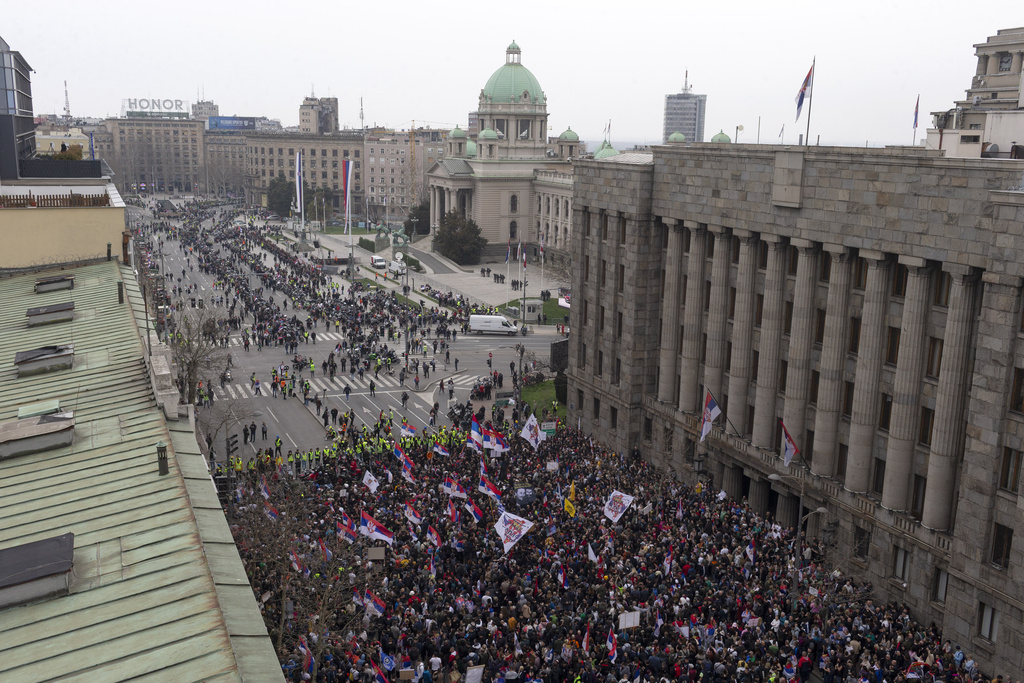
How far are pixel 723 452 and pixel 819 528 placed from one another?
286 inches

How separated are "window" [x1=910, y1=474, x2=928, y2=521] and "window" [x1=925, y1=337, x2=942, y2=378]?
3.95 metres

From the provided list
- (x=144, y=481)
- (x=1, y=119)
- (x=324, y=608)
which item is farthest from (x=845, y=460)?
(x=1, y=119)

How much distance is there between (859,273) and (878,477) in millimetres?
8165

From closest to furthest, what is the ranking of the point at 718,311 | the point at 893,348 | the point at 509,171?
1. the point at 893,348
2. the point at 718,311
3. the point at 509,171

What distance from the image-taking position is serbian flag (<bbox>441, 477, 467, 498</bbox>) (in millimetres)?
39375

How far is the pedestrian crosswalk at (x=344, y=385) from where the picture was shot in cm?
6731

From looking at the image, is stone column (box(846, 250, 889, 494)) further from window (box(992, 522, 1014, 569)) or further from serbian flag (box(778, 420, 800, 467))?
window (box(992, 522, 1014, 569))

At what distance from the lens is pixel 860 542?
3759cm

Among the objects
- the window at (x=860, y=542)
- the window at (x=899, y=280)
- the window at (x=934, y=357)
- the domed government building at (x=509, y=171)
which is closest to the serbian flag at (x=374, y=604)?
the window at (x=860, y=542)

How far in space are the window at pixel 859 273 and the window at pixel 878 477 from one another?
6972mm

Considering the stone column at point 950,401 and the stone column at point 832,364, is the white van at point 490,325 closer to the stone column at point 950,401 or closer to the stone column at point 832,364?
the stone column at point 832,364

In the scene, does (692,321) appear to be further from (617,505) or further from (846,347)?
(617,505)

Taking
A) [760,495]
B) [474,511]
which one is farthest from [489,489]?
[760,495]

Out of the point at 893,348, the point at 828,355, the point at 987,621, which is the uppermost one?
the point at 893,348
